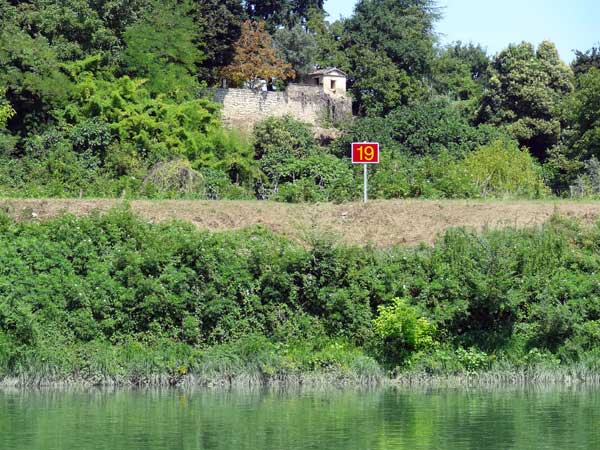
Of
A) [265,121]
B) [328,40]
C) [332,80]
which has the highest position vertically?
[328,40]

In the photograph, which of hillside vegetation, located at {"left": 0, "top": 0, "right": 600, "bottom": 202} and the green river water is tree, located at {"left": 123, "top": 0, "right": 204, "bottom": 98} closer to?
hillside vegetation, located at {"left": 0, "top": 0, "right": 600, "bottom": 202}

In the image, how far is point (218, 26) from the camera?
2030 inches

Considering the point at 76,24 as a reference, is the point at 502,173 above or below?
below

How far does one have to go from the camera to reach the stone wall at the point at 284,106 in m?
52.0

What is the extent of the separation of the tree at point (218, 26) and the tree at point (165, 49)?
4.38ft

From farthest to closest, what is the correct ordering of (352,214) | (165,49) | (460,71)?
(460,71)
(165,49)
(352,214)

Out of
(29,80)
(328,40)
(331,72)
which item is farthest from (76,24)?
(328,40)

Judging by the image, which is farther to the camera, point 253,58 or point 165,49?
point 253,58

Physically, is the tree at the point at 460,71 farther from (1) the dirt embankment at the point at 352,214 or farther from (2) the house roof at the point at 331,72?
(1) the dirt embankment at the point at 352,214

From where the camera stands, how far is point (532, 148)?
56375 millimetres

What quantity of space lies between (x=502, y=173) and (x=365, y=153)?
9.18 metres

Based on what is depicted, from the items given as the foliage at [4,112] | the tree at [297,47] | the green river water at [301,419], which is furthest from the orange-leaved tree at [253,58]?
the green river water at [301,419]

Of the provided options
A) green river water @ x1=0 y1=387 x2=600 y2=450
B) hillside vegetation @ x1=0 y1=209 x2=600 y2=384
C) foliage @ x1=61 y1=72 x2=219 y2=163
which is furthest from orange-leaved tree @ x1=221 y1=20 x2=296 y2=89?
green river water @ x1=0 y1=387 x2=600 y2=450

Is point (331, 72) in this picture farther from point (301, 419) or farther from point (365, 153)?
point (301, 419)
